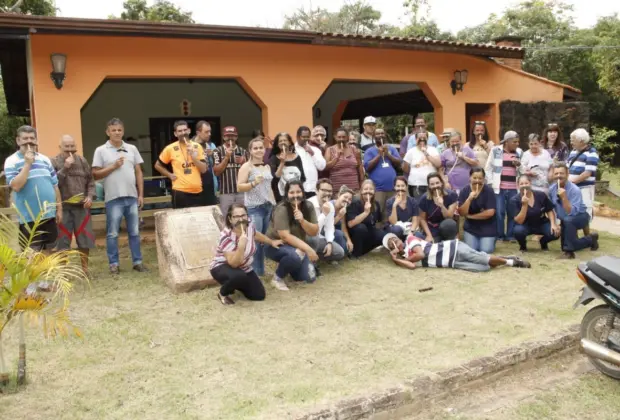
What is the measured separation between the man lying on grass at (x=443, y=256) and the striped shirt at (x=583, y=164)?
5.80 feet

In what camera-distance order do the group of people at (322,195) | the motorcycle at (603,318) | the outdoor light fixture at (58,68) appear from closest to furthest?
the motorcycle at (603,318), the group of people at (322,195), the outdoor light fixture at (58,68)

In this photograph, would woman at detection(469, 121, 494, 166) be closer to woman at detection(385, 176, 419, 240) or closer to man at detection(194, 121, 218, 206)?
woman at detection(385, 176, 419, 240)

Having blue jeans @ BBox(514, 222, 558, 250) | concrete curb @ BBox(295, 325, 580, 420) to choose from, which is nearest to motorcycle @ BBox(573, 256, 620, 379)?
concrete curb @ BBox(295, 325, 580, 420)

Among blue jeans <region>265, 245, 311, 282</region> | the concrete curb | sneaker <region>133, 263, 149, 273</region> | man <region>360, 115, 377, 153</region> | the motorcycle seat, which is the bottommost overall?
the concrete curb

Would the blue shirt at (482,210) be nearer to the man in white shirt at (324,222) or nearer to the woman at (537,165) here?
the woman at (537,165)

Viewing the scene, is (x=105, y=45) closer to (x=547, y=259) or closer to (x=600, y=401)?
(x=547, y=259)

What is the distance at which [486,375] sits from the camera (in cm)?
386

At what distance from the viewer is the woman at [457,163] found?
7.91 meters

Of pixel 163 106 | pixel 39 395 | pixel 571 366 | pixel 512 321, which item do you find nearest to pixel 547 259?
pixel 512 321

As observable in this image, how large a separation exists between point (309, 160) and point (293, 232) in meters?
1.26

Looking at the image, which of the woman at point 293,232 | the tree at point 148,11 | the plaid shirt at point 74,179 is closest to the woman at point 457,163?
the woman at point 293,232

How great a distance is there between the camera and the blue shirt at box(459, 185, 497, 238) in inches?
279

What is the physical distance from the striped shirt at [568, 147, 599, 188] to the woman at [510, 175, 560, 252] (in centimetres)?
65

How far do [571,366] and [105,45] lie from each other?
7.47m
